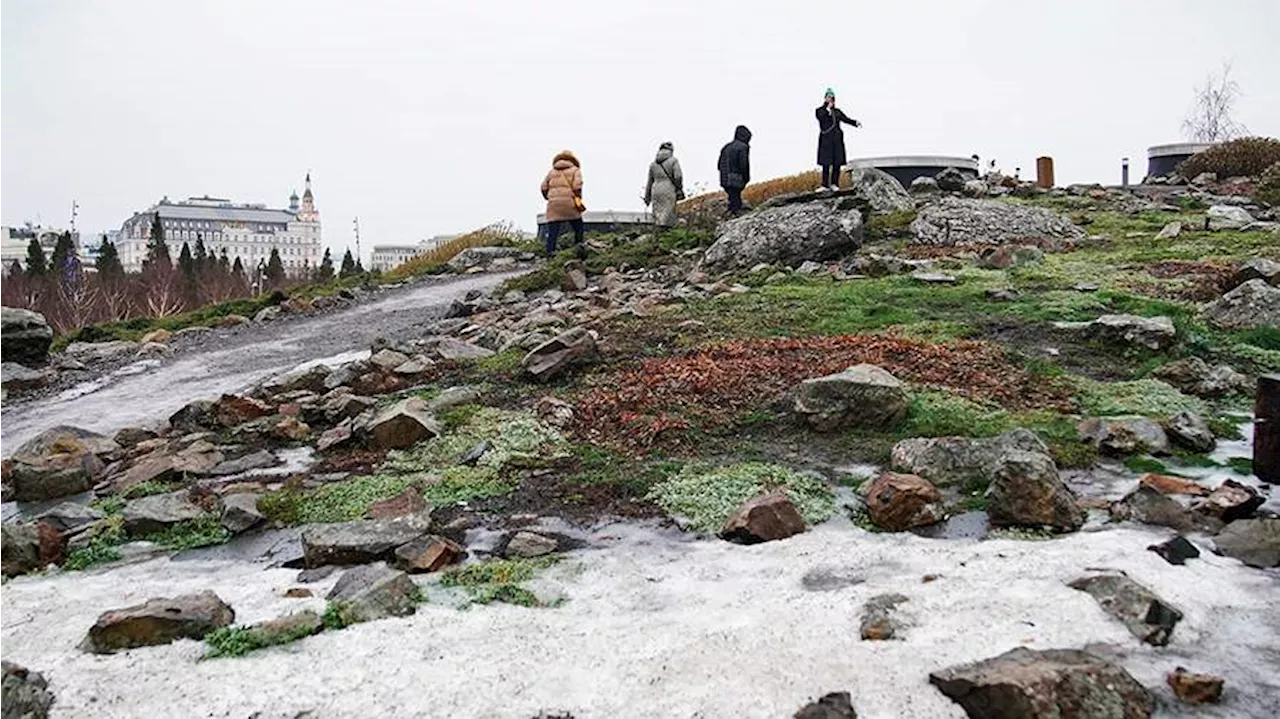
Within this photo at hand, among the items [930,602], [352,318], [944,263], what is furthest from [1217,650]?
[352,318]

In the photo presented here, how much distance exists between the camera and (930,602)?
11.4ft

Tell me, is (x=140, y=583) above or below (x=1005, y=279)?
below

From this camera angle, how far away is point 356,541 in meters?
4.28

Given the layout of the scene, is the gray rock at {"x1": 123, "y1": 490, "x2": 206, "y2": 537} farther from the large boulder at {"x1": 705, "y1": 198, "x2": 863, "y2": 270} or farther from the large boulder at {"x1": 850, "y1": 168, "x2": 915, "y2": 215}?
the large boulder at {"x1": 850, "y1": 168, "x2": 915, "y2": 215}

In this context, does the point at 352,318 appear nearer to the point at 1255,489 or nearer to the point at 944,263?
the point at 944,263

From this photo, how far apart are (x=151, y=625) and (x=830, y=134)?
1680cm

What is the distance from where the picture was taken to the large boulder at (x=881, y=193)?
1647cm

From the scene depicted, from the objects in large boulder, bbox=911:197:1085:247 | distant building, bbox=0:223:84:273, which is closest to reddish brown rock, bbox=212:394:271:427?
large boulder, bbox=911:197:1085:247

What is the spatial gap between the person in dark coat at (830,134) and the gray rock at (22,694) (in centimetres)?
1679

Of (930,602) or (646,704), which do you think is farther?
(930,602)

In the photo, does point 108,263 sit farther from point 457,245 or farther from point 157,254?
point 457,245

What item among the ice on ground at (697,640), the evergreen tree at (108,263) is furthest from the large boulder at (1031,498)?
the evergreen tree at (108,263)

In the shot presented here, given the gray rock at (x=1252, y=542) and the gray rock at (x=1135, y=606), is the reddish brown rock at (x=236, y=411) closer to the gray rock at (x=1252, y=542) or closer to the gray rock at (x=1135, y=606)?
the gray rock at (x=1135, y=606)

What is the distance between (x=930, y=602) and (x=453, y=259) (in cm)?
2072
